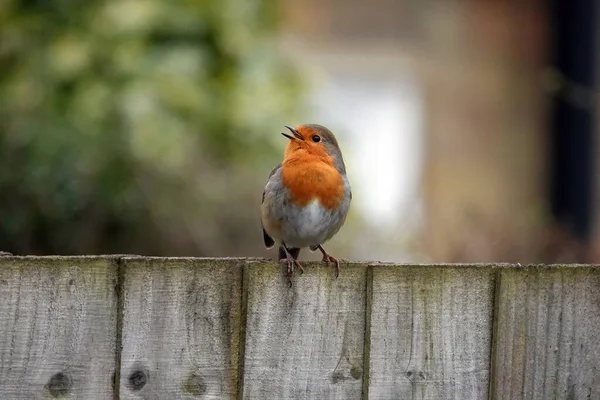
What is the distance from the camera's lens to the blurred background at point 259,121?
6305 millimetres

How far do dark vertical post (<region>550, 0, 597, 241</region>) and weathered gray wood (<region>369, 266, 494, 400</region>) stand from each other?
6.98 metres

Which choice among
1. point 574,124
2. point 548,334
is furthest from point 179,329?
point 574,124

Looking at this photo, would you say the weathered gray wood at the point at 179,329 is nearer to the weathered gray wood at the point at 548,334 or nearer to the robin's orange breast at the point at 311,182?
the weathered gray wood at the point at 548,334

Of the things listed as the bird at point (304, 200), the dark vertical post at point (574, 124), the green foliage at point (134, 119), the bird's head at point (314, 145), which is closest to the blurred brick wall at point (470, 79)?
the dark vertical post at point (574, 124)

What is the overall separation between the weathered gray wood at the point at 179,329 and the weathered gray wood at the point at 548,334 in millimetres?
653

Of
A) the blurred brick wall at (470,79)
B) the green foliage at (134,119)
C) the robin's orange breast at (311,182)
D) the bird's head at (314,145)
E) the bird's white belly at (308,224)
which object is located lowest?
the bird's white belly at (308,224)

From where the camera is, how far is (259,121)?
7.15 m

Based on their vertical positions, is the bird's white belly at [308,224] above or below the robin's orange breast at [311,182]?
below

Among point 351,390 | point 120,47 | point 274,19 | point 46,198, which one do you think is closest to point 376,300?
point 351,390

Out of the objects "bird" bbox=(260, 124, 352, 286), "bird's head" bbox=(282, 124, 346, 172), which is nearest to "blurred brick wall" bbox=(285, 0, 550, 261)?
"bird's head" bbox=(282, 124, 346, 172)

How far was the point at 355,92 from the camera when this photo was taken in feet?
32.8

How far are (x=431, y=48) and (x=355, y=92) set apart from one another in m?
0.84

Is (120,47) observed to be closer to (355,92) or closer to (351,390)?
(355,92)

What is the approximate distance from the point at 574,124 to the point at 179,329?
815cm
